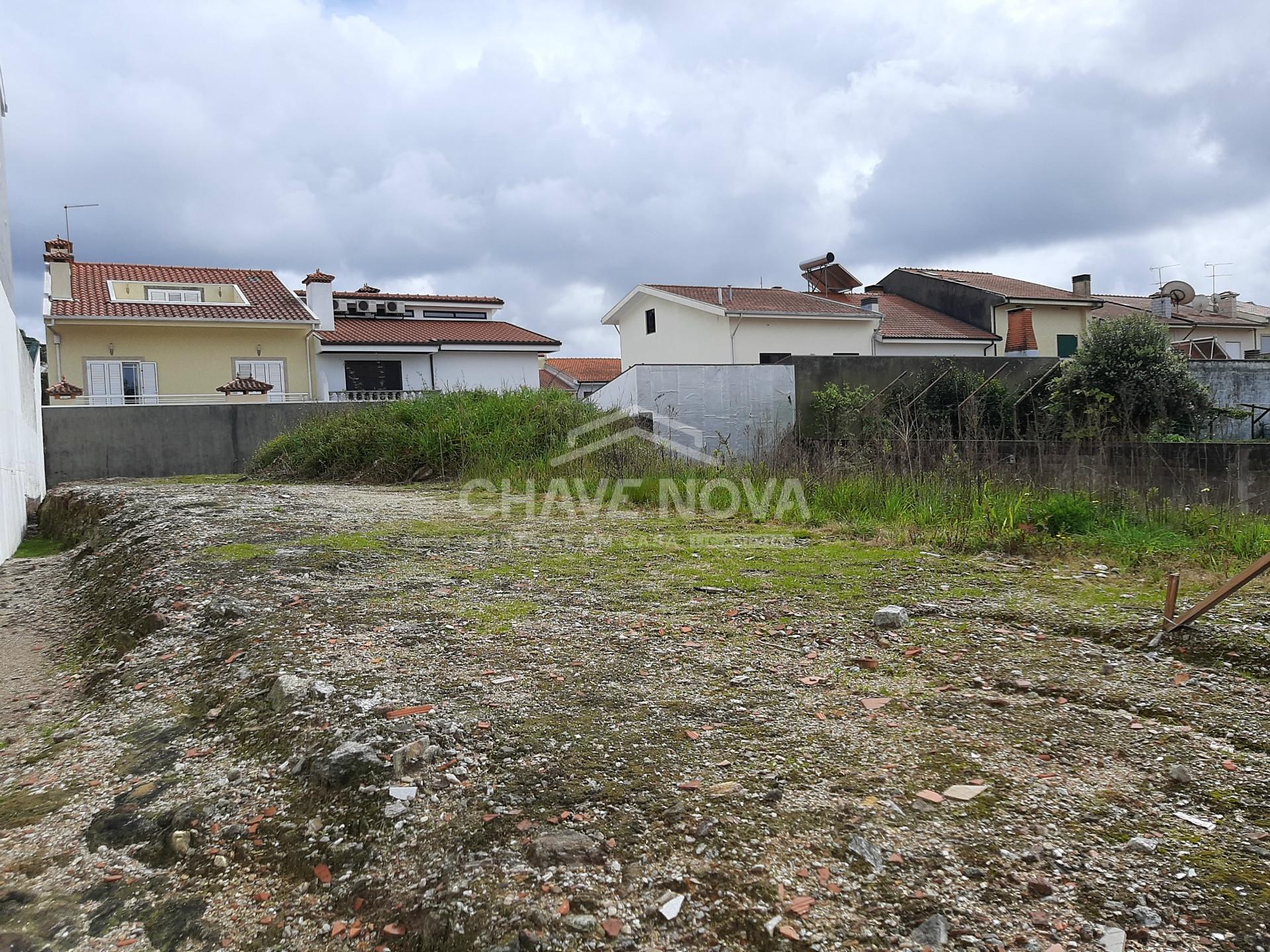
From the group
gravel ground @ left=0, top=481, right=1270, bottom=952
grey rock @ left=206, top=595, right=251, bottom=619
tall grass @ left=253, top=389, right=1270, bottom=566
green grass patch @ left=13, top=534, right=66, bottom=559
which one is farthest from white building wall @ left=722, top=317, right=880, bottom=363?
grey rock @ left=206, top=595, right=251, bottom=619

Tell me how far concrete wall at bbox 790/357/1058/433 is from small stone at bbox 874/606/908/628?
405 inches

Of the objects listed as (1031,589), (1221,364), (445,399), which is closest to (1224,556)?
(1031,589)

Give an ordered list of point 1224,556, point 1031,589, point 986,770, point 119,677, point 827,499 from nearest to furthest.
→ point 986,770
point 119,677
point 1031,589
point 1224,556
point 827,499

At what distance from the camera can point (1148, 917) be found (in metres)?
1.56

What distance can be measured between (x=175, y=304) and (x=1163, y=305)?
29677 millimetres

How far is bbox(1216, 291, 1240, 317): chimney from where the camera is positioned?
29.5 meters

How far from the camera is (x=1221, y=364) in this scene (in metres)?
15.0

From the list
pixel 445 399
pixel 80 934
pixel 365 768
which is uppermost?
pixel 445 399

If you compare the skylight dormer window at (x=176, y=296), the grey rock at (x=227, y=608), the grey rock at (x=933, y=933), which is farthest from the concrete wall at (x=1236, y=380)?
the skylight dormer window at (x=176, y=296)

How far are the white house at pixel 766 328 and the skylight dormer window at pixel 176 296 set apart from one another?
37.2ft

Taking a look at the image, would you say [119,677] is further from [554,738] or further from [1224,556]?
[1224,556]

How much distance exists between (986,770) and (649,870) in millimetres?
963

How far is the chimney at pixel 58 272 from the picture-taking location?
65.7 ft

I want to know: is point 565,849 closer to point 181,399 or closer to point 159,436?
point 159,436
